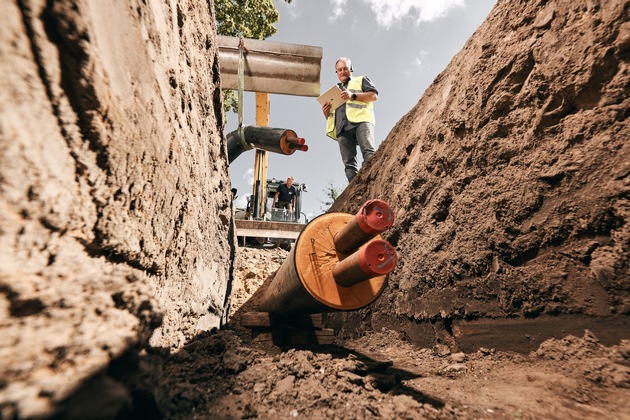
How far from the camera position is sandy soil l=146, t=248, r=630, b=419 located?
1100 mm

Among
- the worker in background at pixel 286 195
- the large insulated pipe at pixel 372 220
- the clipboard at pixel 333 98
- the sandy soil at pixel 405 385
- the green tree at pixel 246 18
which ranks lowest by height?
the sandy soil at pixel 405 385

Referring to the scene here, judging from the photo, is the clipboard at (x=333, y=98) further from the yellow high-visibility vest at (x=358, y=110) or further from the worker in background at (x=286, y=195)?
the worker in background at (x=286, y=195)

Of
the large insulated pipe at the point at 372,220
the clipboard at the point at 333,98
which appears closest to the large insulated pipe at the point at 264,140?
the clipboard at the point at 333,98

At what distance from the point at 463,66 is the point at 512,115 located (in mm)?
994

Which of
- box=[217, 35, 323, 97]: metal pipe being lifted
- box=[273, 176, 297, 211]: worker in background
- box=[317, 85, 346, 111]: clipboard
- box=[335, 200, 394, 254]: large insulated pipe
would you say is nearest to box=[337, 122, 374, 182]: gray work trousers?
box=[317, 85, 346, 111]: clipboard

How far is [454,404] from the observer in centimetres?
125

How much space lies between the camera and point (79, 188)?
2.33 feet

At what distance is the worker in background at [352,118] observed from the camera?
438cm

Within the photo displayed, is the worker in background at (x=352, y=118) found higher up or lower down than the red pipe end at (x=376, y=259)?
higher up

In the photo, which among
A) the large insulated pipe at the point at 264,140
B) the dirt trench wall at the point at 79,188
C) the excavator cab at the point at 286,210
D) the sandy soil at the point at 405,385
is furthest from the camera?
the excavator cab at the point at 286,210

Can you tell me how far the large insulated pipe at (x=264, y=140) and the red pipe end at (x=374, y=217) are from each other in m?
2.77

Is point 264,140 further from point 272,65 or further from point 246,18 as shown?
point 246,18

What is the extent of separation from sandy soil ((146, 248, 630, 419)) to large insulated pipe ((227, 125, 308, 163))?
9.65ft

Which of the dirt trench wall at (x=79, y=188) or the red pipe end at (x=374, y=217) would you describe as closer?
the dirt trench wall at (x=79, y=188)
